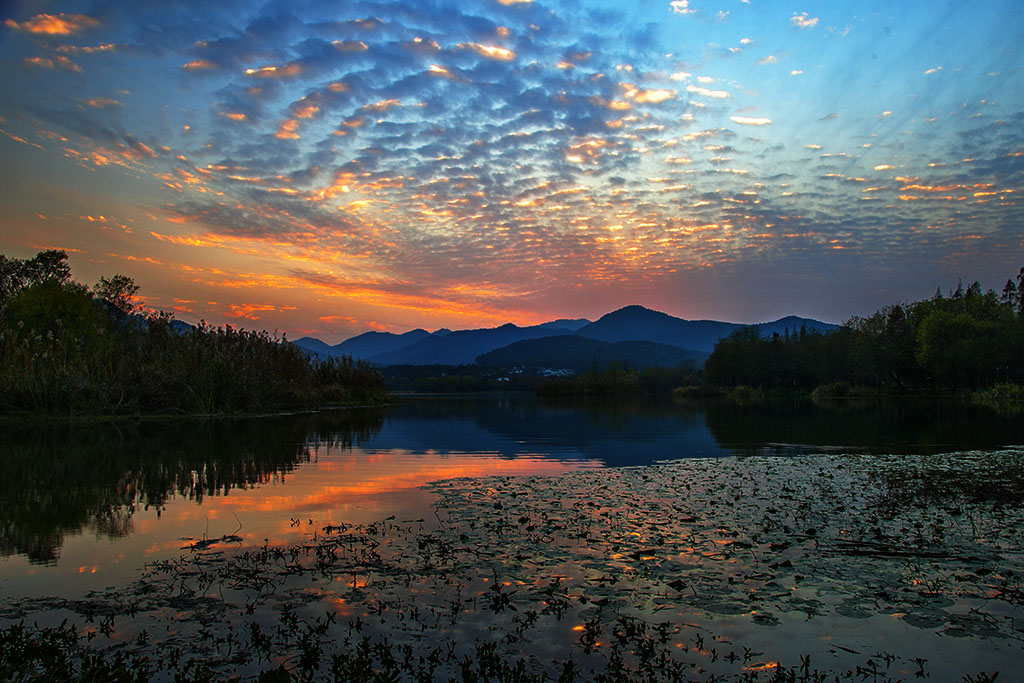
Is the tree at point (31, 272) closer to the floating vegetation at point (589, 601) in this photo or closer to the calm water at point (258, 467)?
the calm water at point (258, 467)

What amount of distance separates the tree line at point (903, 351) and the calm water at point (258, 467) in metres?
62.7

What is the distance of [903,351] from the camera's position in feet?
337

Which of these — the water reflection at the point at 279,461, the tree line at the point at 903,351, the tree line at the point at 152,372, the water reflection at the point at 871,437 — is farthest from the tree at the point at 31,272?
the tree line at the point at 903,351

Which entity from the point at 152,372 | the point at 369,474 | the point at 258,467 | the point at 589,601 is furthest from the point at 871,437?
the point at 152,372

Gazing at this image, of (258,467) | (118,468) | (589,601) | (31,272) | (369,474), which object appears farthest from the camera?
(31,272)

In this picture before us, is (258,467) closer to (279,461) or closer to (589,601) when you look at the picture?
(279,461)

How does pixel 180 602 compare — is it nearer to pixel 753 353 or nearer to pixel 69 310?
pixel 69 310

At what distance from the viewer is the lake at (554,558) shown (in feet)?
20.8

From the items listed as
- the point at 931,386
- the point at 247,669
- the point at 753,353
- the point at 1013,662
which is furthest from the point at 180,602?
the point at 753,353

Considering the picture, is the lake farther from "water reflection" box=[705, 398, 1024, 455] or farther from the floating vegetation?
"water reflection" box=[705, 398, 1024, 455]

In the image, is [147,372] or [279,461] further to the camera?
[147,372]

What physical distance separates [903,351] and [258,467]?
113m

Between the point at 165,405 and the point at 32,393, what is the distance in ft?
22.7

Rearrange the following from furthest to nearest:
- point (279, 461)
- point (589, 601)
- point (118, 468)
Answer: point (279, 461) < point (118, 468) < point (589, 601)
